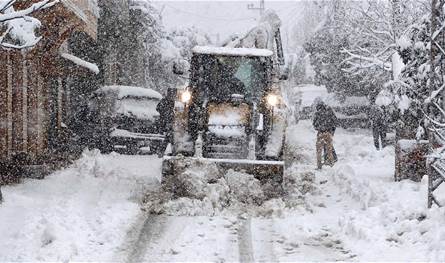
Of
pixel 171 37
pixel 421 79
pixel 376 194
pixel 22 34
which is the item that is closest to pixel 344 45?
pixel 171 37

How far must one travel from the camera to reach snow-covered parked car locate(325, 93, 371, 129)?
2364cm

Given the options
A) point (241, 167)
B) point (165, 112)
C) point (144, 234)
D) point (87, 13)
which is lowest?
point (144, 234)

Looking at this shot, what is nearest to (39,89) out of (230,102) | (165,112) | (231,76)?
(165,112)

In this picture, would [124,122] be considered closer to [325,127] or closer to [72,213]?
[325,127]

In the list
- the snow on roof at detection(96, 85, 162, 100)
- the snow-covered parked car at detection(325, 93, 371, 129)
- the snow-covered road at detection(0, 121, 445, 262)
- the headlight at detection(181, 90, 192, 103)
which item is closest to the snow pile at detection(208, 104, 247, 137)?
the headlight at detection(181, 90, 192, 103)

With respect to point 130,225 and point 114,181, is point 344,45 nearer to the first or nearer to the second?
point 114,181

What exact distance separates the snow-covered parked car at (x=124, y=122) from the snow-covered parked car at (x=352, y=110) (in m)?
10.9

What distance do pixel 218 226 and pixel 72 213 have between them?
6.23 ft

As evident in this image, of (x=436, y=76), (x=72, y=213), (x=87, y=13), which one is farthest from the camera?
(x=87, y=13)

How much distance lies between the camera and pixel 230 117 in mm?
10094

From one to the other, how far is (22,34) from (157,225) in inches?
128

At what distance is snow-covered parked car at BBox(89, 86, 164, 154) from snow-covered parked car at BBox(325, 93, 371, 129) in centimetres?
1085

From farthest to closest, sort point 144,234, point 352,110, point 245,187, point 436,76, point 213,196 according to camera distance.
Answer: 1. point 352,110
2. point 245,187
3. point 213,196
4. point 436,76
5. point 144,234

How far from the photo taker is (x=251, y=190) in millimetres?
8844
